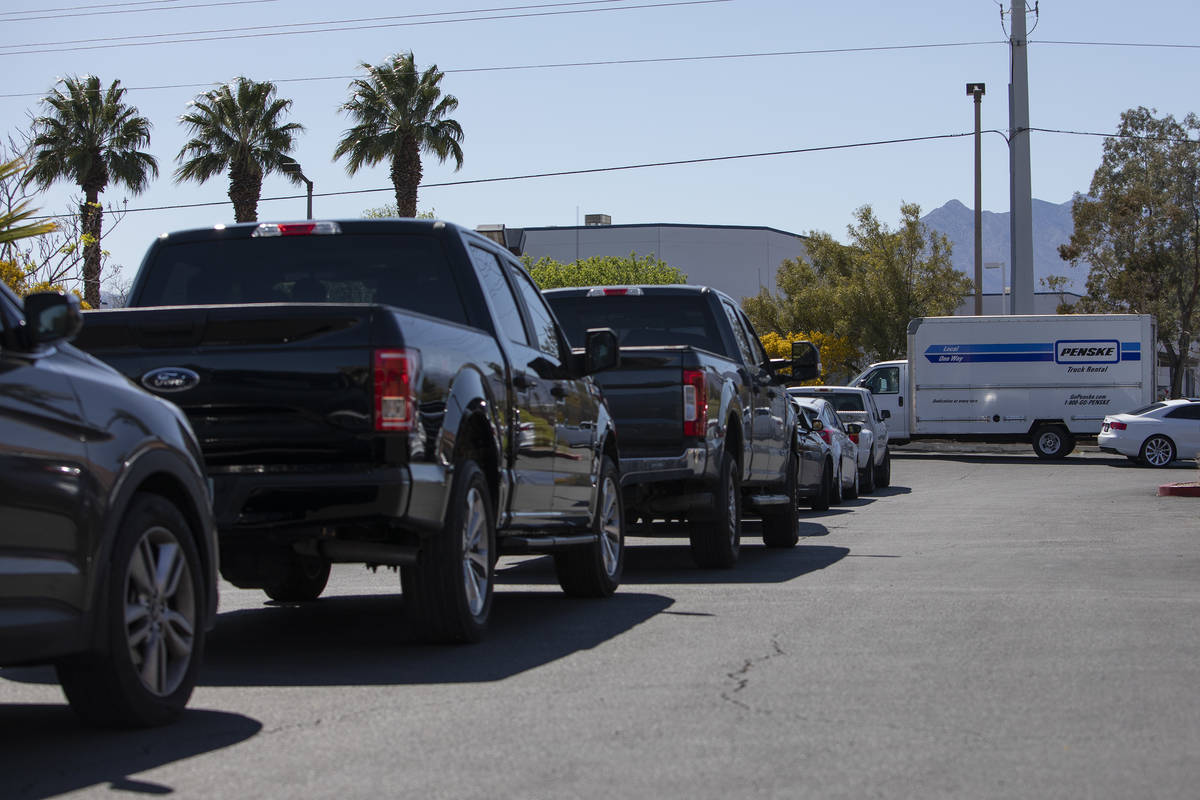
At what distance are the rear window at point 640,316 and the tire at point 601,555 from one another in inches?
109

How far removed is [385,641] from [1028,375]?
33261 millimetres

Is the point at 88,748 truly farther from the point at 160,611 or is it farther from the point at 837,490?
the point at 837,490

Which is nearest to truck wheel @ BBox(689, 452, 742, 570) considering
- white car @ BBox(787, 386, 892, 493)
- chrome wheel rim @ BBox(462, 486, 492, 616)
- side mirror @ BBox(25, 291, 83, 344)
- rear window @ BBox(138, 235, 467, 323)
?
rear window @ BBox(138, 235, 467, 323)

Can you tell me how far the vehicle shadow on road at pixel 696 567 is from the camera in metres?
11.9

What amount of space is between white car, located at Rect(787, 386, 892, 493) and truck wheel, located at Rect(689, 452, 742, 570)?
14.2 m

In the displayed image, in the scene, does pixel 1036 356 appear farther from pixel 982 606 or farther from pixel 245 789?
pixel 245 789

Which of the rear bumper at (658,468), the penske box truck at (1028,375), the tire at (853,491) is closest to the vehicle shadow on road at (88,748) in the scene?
the rear bumper at (658,468)

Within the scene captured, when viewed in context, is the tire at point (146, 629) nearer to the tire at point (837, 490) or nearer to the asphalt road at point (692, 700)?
the asphalt road at point (692, 700)

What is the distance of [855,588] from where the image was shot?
35.4 ft

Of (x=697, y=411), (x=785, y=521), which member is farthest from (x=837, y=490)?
(x=697, y=411)

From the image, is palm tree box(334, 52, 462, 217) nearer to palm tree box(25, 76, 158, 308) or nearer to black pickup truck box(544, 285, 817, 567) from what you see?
palm tree box(25, 76, 158, 308)

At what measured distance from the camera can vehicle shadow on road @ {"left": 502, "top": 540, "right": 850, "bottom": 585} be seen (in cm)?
1186

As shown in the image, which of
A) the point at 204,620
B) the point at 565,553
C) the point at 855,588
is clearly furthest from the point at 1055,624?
the point at 204,620

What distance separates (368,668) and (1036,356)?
1351 inches
